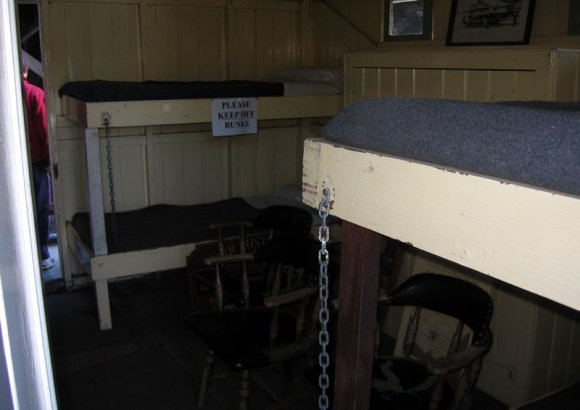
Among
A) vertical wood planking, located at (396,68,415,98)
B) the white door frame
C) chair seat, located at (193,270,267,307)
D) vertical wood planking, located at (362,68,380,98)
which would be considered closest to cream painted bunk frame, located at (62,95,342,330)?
chair seat, located at (193,270,267,307)

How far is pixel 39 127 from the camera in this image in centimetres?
520

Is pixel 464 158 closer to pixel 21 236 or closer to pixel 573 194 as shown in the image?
pixel 573 194

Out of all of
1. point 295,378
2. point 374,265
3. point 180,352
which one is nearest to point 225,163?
point 180,352

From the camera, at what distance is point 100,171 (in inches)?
168

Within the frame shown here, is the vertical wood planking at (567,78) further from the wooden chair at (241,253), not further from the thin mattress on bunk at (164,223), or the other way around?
the thin mattress on bunk at (164,223)

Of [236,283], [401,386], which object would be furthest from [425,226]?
[236,283]

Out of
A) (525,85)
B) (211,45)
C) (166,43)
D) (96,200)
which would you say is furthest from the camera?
(211,45)

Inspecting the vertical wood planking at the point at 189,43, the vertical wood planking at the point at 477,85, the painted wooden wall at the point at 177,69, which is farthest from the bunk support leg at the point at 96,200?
the vertical wood planking at the point at 477,85

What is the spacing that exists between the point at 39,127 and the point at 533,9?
12.6 ft

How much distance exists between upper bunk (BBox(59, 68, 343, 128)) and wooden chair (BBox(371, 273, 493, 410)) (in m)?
2.23

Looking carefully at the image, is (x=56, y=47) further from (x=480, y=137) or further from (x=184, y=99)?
(x=480, y=137)

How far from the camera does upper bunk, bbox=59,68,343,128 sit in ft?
13.7

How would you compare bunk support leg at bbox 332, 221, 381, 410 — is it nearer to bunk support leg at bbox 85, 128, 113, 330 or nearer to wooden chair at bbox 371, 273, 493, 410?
wooden chair at bbox 371, 273, 493, 410

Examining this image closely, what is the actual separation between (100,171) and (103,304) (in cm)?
95
